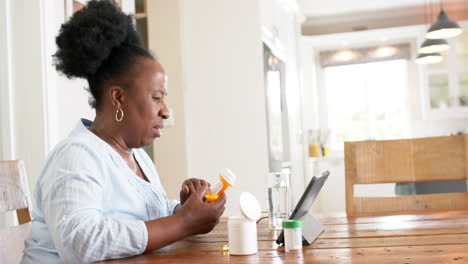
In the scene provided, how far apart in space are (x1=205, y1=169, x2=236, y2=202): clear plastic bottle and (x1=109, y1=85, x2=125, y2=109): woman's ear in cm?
34

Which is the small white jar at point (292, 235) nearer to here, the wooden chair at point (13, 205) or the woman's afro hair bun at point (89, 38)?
the woman's afro hair bun at point (89, 38)

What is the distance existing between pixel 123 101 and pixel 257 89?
2749 millimetres

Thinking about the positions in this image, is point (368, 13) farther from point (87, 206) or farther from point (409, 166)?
point (87, 206)

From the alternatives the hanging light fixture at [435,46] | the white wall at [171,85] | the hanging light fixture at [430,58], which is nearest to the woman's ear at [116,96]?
the white wall at [171,85]

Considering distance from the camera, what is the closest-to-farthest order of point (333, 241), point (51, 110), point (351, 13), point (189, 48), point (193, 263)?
point (193, 263) < point (333, 241) < point (51, 110) < point (189, 48) < point (351, 13)

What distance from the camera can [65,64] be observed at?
1.34 meters

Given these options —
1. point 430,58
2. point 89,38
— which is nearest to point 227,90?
point 430,58

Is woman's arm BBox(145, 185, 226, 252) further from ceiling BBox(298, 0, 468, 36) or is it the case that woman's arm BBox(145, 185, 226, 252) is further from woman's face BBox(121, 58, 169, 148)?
ceiling BBox(298, 0, 468, 36)

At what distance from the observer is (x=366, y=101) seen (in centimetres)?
705

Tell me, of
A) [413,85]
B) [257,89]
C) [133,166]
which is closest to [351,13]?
[413,85]

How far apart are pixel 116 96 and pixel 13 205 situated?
1.38 ft

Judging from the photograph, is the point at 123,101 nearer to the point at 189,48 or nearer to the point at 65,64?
the point at 65,64

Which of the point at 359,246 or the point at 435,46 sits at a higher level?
the point at 435,46

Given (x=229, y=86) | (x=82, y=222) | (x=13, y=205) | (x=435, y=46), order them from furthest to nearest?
(x=435, y=46) → (x=229, y=86) → (x=13, y=205) → (x=82, y=222)
